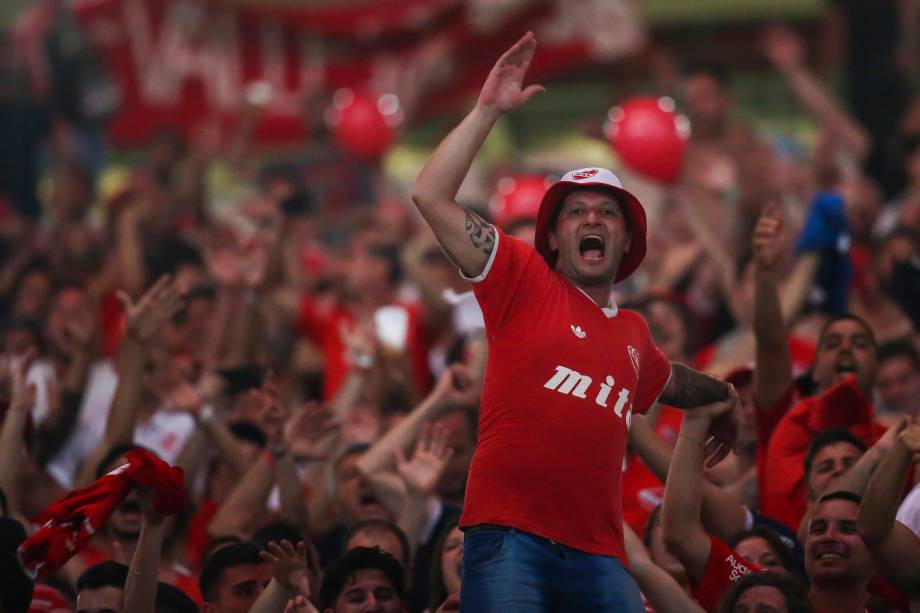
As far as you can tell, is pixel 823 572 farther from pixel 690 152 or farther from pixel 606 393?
pixel 690 152

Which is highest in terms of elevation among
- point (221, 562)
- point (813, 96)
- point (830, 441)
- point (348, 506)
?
point (813, 96)

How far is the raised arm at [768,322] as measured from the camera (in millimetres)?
7148

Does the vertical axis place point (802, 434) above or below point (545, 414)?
below

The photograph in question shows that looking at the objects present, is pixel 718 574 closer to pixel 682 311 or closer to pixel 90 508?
pixel 90 508

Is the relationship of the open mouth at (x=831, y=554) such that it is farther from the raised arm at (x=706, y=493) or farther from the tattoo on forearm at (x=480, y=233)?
the tattoo on forearm at (x=480, y=233)

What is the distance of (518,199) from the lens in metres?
9.92

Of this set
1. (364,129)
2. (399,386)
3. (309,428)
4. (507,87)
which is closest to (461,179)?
(507,87)

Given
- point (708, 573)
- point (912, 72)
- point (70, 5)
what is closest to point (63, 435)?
point (708, 573)

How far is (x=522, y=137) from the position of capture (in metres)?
15.9

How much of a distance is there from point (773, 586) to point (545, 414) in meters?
1.20

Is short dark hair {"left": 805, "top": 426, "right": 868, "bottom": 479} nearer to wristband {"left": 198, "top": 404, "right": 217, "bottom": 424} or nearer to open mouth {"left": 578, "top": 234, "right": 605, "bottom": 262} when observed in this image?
open mouth {"left": 578, "top": 234, "right": 605, "bottom": 262}

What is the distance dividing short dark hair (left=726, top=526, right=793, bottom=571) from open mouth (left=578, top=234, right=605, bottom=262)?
1.59m

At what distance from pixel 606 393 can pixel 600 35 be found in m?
8.80

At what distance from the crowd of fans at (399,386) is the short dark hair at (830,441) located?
0.04ft
